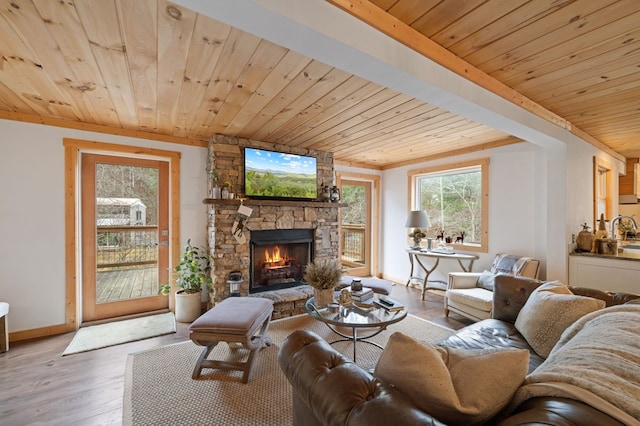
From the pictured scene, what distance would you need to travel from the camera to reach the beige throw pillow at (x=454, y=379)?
0.82 metres

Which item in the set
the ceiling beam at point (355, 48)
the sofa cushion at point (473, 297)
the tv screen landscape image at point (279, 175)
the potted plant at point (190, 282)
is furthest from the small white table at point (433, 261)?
the potted plant at point (190, 282)

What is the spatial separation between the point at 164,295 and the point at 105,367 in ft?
4.46

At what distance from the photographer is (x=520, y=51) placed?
1687 mm

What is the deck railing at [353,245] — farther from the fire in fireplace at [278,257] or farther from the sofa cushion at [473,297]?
the sofa cushion at [473,297]

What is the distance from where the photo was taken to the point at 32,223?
288cm

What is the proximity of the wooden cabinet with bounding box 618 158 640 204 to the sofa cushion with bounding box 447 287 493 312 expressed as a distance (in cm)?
402

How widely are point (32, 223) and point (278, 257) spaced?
2780mm

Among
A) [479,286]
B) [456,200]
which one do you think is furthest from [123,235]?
[456,200]

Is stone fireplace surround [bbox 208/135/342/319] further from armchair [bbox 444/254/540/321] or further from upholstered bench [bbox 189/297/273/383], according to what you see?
armchair [bbox 444/254/540/321]

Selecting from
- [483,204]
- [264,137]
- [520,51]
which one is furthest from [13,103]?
[483,204]

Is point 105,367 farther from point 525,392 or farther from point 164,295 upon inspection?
point 525,392

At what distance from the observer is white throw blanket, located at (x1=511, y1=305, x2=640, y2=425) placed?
69 cm

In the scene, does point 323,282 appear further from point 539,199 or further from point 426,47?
point 539,199

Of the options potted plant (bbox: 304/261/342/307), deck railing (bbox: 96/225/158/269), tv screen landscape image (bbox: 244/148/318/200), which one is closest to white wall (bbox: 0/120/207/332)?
deck railing (bbox: 96/225/158/269)
